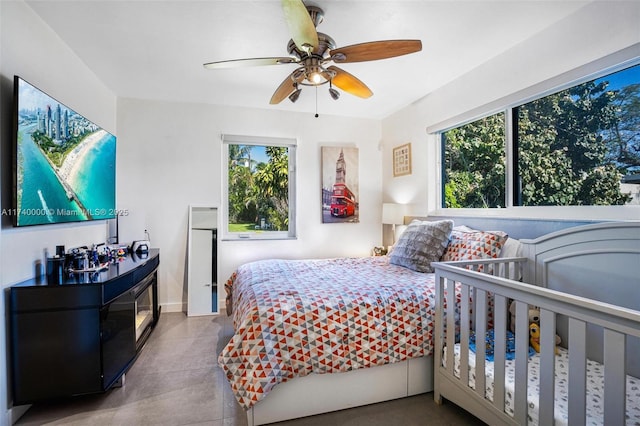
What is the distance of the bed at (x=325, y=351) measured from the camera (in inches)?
60.9

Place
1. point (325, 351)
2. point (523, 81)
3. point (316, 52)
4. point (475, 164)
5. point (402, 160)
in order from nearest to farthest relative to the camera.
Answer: point (325, 351) < point (316, 52) < point (523, 81) < point (475, 164) < point (402, 160)

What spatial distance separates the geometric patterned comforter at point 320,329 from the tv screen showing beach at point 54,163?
1352mm

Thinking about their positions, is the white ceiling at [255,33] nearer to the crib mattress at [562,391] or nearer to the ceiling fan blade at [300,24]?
the ceiling fan blade at [300,24]

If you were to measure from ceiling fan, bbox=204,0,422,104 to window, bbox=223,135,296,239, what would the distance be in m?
1.68

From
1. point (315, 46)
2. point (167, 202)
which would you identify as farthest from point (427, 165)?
point (167, 202)

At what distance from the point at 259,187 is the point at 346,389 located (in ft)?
8.77

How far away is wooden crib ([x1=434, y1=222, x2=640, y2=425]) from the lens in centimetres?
101

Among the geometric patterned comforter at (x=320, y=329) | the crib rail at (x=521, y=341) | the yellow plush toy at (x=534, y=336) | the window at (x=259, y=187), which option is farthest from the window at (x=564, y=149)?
the window at (x=259, y=187)

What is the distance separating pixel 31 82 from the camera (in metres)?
1.89

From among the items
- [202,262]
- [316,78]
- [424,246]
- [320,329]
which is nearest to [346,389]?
[320,329]

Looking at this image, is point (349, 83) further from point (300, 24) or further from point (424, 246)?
A: point (424, 246)

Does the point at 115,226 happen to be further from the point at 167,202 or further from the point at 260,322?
the point at 260,322

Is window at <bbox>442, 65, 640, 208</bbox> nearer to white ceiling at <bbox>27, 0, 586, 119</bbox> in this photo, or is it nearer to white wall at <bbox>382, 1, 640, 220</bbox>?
white wall at <bbox>382, 1, 640, 220</bbox>

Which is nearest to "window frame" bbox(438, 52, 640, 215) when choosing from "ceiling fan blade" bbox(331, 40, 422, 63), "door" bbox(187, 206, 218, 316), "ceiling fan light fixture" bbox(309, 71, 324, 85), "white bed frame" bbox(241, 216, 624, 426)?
"white bed frame" bbox(241, 216, 624, 426)
